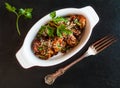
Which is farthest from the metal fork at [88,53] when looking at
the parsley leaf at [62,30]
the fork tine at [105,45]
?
the parsley leaf at [62,30]

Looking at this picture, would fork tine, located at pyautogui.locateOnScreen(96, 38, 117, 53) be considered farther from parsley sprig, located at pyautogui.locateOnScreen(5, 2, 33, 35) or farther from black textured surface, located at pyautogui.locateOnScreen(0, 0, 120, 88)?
parsley sprig, located at pyautogui.locateOnScreen(5, 2, 33, 35)

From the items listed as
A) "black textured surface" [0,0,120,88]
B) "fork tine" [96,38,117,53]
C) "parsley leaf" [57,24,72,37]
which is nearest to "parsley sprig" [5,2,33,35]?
"black textured surface" [0,0,120,88]

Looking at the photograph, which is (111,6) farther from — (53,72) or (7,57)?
(7,57)

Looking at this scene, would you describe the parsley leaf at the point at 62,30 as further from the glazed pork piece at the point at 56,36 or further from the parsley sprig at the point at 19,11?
the parsley sprig at the point at 19,11

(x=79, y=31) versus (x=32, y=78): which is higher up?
(x=79, y=31)

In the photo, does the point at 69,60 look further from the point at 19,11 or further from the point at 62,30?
the point at 19,11

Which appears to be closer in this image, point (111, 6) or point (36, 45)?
point (36, 45)

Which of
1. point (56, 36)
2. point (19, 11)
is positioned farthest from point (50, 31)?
point (19, 11)

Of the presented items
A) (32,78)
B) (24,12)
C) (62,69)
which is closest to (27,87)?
(32,78)
